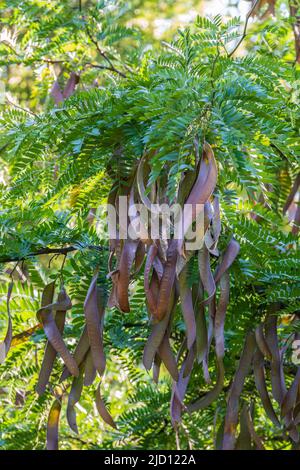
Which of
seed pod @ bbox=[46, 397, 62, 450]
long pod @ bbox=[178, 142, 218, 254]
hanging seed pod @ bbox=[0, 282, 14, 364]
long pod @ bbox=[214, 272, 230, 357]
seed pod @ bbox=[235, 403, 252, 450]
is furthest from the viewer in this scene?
seed pod @ bbox=[235, 403, 252, 450]

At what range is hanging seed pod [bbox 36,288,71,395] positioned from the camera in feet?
3.79

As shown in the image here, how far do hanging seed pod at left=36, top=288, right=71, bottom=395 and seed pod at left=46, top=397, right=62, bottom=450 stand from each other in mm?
167

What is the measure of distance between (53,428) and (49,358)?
0.20 metres

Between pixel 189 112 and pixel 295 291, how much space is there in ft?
1.21

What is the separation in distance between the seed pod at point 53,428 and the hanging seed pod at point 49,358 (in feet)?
0.55

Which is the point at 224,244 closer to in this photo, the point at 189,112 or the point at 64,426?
the point at 189,112

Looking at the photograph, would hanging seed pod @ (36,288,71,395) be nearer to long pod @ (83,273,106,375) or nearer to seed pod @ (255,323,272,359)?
long pod @ (83,273,106,375)

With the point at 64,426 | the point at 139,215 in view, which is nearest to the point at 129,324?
the point at 139,215

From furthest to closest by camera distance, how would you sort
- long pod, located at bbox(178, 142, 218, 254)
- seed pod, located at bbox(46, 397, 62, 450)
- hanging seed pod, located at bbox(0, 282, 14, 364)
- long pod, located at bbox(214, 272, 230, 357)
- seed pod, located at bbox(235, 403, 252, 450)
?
seed pod, located at bbox(235, 403, 252, 450) < seed pod, located at bbox(46, 397, 62, 450) < hanging seed pod, located at bbox(0, 282, 14, 364) < long pod, located at bbox(214, 272, 230, 357) < long pod, located at bbox(178, 142, 218, 254)

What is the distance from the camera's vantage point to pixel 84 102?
1104 millimetres

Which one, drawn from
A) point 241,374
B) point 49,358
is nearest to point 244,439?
point 241,374

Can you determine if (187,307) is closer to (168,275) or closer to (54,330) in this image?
(168,275)

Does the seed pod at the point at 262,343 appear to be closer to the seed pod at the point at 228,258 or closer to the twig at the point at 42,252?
the seed pod at the point at 228,258

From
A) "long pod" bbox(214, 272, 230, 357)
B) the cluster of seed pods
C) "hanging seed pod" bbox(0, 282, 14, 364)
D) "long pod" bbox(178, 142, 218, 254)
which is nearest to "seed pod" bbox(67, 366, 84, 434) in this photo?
the cluster of seed pods
